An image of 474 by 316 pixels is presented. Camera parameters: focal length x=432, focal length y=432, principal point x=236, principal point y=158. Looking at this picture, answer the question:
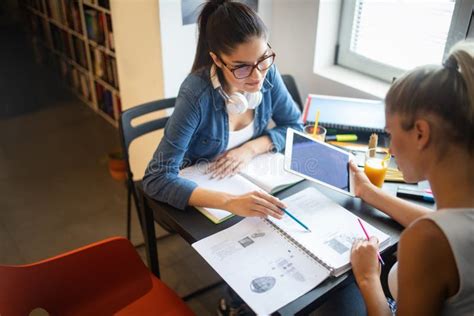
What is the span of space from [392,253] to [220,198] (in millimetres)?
486

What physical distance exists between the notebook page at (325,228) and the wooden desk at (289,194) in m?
0.03

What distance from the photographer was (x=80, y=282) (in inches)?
47.5

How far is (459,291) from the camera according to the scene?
80 centimetres

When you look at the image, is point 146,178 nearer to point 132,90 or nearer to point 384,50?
point 132,90

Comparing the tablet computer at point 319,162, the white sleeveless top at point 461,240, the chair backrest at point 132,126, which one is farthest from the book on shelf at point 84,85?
the white sleeveless top at point 461,240

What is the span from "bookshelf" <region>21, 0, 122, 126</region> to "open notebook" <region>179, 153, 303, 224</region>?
1.89 metres

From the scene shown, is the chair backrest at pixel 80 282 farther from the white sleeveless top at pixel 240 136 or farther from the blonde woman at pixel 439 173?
the blonde woman at pixel 439 173

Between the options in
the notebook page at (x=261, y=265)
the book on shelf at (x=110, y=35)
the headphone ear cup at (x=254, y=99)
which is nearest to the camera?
the notebook page at (x=261, y=265)

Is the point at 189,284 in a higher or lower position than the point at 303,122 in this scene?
lower

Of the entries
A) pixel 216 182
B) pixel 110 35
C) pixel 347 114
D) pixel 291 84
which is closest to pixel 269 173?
pixel 216 182

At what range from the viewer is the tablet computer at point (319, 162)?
133 centimetres

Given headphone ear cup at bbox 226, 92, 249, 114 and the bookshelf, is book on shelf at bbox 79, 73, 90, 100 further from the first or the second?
headphone ear cup at bbox 226, 92, 249, 114

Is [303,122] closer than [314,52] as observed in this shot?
Yes

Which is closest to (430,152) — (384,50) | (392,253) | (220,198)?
(392,253)
